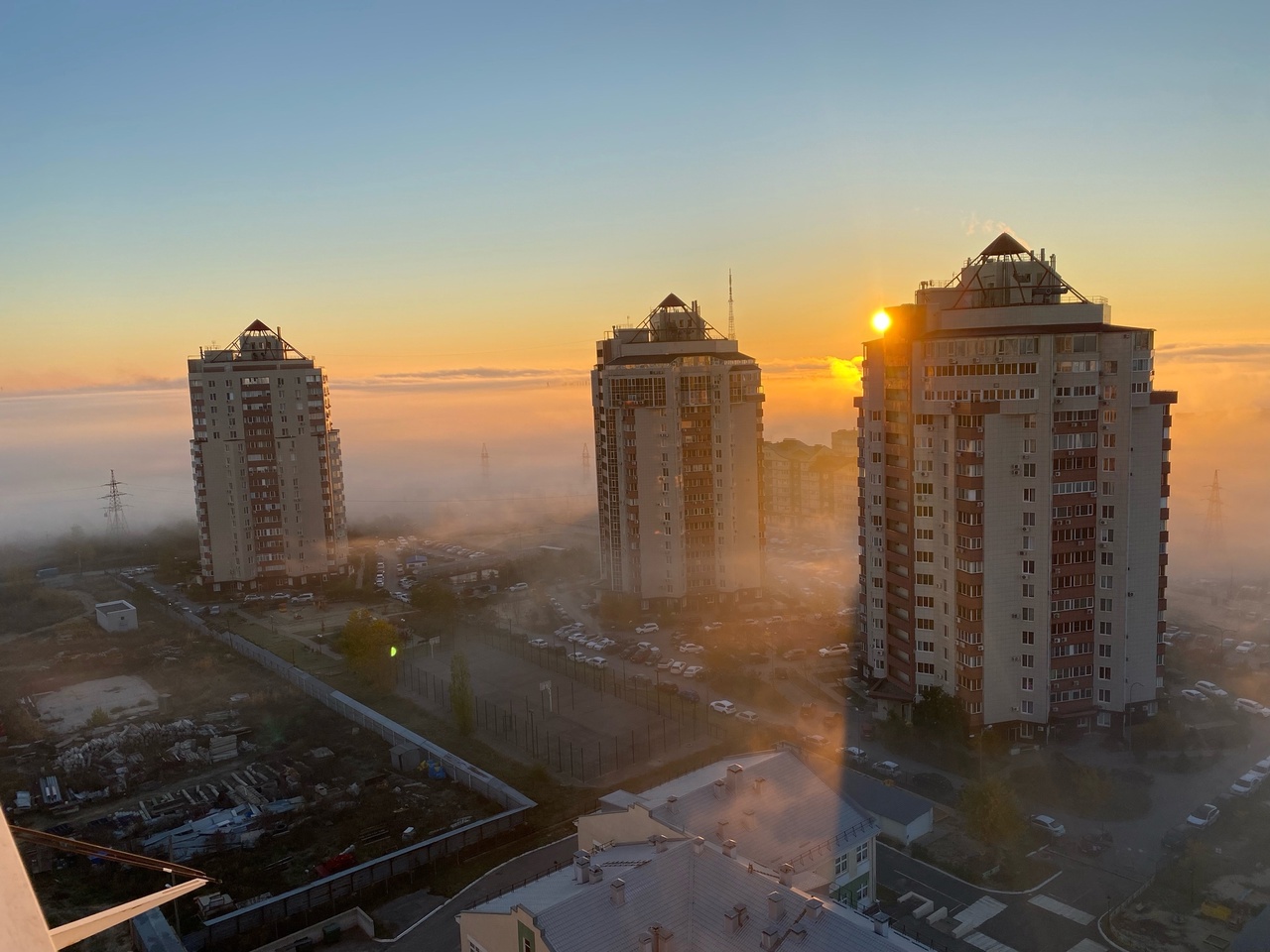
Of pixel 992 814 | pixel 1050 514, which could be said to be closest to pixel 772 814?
pixel 992 814

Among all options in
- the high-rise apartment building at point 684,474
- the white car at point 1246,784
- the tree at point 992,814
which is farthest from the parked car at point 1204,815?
the high-rise apartment building at point 684,474

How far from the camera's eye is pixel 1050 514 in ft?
80.6

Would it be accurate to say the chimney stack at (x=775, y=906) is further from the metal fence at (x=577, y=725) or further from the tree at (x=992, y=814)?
the metal fence at (x=577, y=725)

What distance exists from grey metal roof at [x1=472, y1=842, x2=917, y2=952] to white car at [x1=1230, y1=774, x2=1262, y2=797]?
14.4 m

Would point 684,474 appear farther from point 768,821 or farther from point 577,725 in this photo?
point 768,821

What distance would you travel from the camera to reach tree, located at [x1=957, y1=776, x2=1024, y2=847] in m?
19.1

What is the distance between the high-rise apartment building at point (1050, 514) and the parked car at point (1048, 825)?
13.9ft

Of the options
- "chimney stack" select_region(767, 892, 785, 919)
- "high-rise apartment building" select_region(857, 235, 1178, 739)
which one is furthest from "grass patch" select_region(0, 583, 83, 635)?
"chimney stack" select_region(767, 892, 785, 919)

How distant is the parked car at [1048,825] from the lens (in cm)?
2002

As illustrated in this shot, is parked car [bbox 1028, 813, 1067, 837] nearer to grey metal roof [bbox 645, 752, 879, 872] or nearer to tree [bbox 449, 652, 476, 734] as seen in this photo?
grey metal roof [bbox 645, 752, 879, 872]

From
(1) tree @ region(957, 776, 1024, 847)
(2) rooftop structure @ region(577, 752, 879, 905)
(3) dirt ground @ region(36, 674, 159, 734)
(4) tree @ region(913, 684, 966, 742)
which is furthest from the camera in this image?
(3) dirt ground @ region(36, 674, 159, 734)

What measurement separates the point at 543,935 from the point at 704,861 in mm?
2847

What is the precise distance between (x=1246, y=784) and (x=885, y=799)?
908 cm

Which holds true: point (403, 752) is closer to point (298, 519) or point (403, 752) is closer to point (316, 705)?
point (316, 705)
